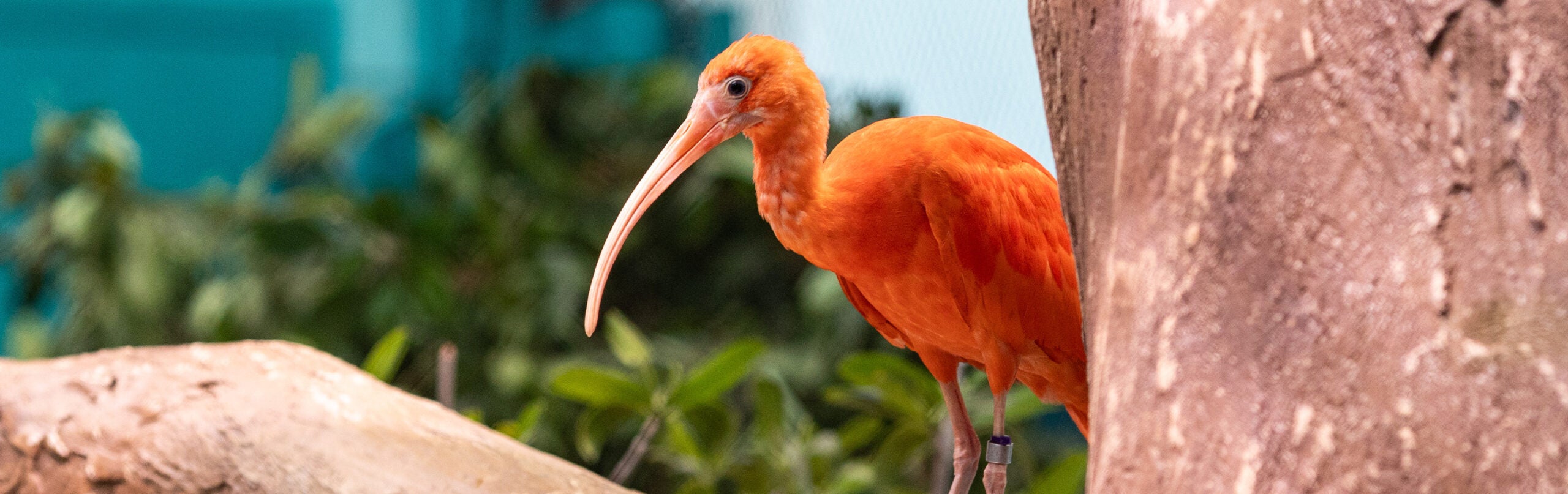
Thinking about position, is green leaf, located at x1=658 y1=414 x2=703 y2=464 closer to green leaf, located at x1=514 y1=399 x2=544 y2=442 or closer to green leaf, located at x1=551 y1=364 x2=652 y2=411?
green leaf, located at x1=551 y1=364 x2=652 y2=411

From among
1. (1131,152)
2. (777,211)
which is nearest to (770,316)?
(777,211)

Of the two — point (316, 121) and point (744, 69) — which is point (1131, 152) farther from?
point (316, 121)

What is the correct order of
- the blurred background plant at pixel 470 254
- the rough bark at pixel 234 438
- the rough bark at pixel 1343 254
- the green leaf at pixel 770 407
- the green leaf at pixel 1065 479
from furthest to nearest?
the blurred background plant at pixel 470 254
the green leaf at pixel 770 407
the green leaf at pixel 1065 479
the rough bark at pixel 234 438
the rough bark at pixel 1343 254

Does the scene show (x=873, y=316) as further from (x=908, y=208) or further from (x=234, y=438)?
(x=234, y=438)

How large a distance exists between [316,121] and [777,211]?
3409mm

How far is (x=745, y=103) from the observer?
1382 millimetres

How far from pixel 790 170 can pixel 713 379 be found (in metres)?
0.76

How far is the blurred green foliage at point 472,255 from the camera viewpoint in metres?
3.86

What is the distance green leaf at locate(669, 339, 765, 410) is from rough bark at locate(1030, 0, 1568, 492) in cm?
117

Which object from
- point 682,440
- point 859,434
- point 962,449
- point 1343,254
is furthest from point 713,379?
point 1343,254

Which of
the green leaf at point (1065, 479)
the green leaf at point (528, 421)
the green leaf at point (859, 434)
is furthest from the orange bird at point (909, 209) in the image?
the green leaf at point (859, 434)

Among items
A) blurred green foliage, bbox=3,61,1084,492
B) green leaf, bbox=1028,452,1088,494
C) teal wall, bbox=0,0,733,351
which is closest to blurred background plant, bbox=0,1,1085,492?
blurred green foliage, bbox=3,61,1084,492

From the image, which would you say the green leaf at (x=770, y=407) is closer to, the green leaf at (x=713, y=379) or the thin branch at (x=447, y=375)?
the green leaf at (x=713, y=379)

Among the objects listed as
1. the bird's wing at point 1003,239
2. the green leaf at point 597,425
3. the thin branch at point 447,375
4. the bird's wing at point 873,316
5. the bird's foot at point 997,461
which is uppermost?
the bird's wing at point 1003,239
